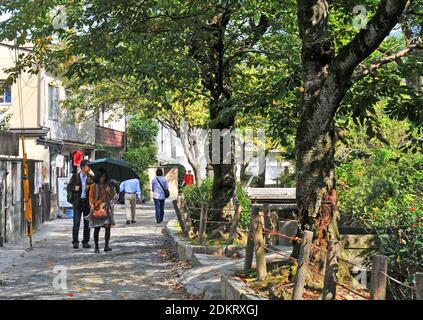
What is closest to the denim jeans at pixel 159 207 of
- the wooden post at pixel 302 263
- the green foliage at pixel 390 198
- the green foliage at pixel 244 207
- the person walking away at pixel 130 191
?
the person walking away at pixel 130 191

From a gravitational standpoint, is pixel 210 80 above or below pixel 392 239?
above

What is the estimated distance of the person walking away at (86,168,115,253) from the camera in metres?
14.3

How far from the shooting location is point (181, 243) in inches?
550

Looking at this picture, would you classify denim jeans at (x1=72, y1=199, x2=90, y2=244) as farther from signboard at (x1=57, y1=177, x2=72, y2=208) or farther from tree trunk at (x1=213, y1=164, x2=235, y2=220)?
signboard at (x1=57, y1=177, x2=72, y2=208)

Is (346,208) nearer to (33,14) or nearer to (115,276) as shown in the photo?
(115,276)

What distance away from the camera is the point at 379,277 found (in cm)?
537

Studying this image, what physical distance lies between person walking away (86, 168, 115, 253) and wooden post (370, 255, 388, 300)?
9551 millimetres

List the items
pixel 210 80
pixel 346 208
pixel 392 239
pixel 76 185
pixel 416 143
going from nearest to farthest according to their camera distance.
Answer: pixel 392 239, pixel 416 143, pixel 346 208, pixel 210 80, pixel 76 185

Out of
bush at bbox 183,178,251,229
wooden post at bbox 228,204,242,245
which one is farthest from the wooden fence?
bush at bbox 183,178,251,229

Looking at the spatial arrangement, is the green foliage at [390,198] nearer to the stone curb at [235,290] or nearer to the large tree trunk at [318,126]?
the large tree trunk at [318,126]

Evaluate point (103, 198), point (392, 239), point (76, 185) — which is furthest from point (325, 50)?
point (76, 185)

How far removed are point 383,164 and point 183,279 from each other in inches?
221

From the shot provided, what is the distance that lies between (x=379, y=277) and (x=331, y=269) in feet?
3.42

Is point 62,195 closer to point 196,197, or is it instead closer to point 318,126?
point 196,197
